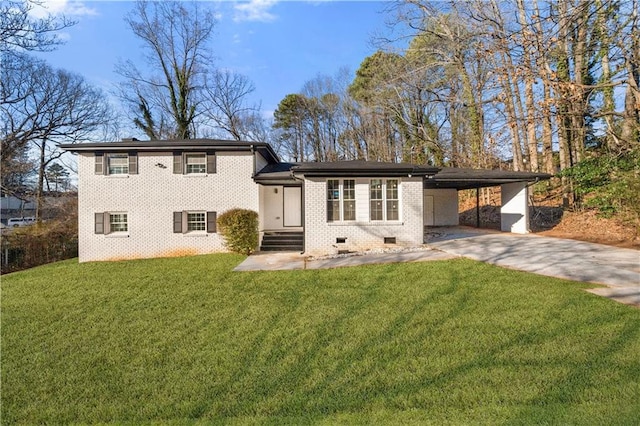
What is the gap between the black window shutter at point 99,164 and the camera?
1253 cm

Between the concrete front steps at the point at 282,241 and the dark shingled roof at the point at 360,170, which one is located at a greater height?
the dark shingled roof at the point at 360,170

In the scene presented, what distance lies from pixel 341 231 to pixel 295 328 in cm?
645

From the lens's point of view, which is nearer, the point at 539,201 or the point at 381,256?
the point at 381,256

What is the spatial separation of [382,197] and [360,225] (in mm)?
1228

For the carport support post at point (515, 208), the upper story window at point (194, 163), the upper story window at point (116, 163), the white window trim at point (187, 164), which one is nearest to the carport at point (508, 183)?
the carport support post at point (515, 208)

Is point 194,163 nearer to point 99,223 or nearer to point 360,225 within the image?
point 99,223

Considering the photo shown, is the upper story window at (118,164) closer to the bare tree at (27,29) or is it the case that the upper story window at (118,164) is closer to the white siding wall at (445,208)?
the bare tree at (27,29)

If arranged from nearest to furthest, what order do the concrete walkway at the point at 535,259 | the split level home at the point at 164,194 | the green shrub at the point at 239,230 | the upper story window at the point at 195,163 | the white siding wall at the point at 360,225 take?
1. the concrete walkway at the point at 535,259
2. the white siding wall at the point at 360,225
3. the green shrub at the point at 239,230
4. the split level home at the point at 164,194
5. the upper story window at the point at 195,163

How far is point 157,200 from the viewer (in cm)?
1258

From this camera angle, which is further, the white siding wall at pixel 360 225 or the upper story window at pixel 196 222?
the upper story window at pixel 196 222

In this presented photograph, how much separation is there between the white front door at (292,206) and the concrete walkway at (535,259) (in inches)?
116

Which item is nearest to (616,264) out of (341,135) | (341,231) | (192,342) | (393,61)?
(341,231)

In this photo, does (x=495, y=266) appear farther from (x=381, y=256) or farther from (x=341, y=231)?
(x=341, y=231)

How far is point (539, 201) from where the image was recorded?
18172mm
